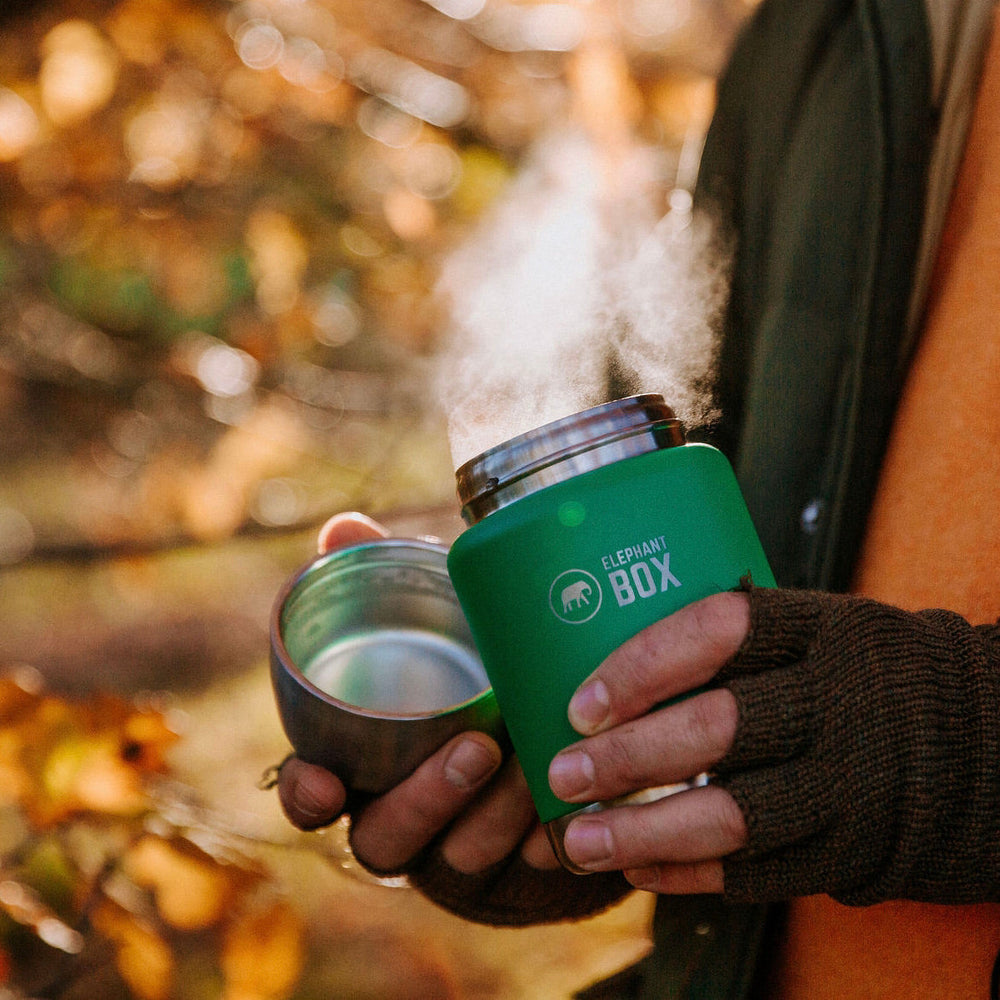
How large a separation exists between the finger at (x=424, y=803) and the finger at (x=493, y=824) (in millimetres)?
27

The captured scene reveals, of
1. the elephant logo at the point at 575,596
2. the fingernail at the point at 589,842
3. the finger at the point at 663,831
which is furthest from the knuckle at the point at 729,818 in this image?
the elephant logo at the point at 575,596

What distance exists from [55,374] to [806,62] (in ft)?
10.9

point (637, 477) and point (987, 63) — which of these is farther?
point (987, 63)

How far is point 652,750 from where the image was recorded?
0.82 metres

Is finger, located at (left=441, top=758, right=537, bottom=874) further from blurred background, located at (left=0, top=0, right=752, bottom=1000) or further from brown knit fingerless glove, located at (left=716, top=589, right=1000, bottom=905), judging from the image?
blurred background, located at (left=0, top=0, right=752, bottom=1000)

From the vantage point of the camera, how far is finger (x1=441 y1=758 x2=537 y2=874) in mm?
1102

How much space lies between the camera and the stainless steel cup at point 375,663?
3.27 feet

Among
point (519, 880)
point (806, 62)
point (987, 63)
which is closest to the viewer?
point (519, 880)

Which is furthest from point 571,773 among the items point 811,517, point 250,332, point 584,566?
point 250,332

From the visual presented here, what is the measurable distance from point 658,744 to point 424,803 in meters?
0.36

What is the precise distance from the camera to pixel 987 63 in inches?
55.1

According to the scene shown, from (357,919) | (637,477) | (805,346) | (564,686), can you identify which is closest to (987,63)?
(805,346)

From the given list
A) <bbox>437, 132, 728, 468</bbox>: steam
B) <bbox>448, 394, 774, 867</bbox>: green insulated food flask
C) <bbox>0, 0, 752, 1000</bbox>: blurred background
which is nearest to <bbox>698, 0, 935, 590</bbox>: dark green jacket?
<bbox>437, 132, 728, 468</bbox>: steam

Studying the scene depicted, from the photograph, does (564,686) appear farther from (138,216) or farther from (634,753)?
(138,216)
